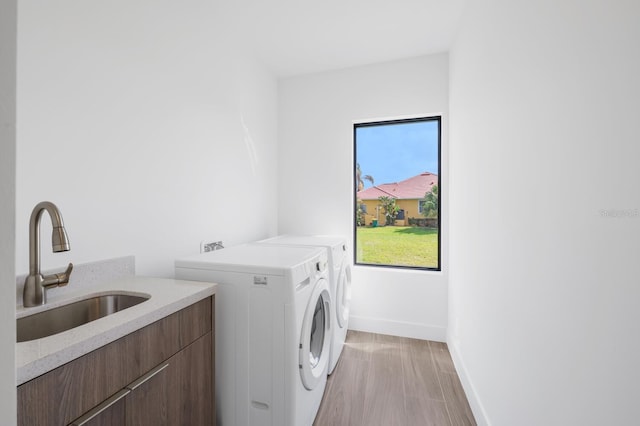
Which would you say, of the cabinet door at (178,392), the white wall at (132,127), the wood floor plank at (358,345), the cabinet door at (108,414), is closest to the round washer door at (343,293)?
the wood floor plank at (358,345)

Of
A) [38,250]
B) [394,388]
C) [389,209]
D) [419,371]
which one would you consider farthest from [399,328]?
[38,250]

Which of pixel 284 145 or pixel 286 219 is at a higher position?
pixel 284 145

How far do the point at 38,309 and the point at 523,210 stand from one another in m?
1.84

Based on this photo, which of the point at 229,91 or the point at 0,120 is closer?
the point at 0,120

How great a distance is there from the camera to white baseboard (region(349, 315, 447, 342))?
250 centimetres

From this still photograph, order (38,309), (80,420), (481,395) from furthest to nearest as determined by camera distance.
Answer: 1. (481,395)
2. (38,309)
3. (80,420)

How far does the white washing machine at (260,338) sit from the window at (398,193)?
61.0 inches

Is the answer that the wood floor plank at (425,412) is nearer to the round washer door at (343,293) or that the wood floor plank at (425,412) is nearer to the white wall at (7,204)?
the round washer door at (343,293)

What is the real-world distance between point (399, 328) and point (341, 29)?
270 centimetres

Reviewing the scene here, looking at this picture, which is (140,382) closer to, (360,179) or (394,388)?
(394,388)

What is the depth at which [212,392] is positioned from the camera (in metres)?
1.22

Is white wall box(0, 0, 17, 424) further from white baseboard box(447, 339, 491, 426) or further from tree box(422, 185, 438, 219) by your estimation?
tree box(422, 185, 438, 219)

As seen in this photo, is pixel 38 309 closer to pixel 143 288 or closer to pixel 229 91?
pixel 143 288

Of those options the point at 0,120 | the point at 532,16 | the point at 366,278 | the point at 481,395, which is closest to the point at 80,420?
the point at 0,120
